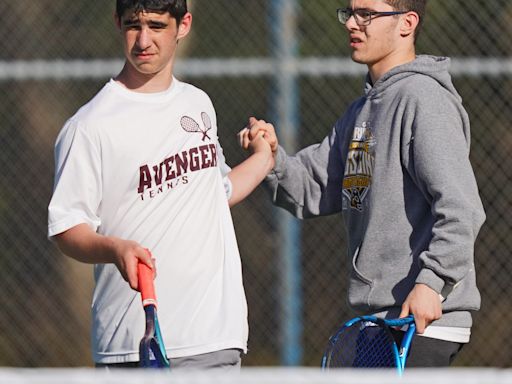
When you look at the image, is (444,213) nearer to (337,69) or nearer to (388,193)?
(388,193)

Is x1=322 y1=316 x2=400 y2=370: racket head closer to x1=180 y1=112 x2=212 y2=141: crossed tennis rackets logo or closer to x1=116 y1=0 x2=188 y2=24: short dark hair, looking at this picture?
x1=180 y1=112 x2=212 y2=141: crossed tennis rackets logo

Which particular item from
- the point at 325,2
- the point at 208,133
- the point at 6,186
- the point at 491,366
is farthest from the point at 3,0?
the point at 208,133

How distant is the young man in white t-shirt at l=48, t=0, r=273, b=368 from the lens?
3.81m

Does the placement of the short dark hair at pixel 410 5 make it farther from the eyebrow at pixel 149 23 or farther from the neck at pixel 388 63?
the eyebrow at pixel 149 23

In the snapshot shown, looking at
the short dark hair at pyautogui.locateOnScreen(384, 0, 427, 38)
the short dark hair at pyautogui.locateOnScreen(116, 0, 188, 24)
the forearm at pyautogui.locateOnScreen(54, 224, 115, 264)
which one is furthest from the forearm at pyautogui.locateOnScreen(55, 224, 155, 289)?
the short dark hair at pyautogui.locateOnScreen(384, 0, 427, 38)

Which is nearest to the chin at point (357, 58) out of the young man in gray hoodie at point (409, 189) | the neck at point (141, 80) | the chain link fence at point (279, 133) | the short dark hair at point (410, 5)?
the young man in gray hoodie at point (409, 189)

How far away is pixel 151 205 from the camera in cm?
391

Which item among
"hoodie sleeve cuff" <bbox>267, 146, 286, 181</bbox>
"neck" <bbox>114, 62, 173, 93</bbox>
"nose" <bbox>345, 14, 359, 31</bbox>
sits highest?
"neck" <bbox>114, 62, 173, 93</bbox>

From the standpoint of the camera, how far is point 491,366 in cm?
807

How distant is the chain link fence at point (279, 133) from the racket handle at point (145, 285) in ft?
13.5

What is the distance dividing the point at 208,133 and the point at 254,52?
15.3ft

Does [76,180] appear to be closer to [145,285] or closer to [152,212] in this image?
[152,212]

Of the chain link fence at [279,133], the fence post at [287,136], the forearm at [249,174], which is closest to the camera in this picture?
the forearm at [249,174]

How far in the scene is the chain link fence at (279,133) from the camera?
25.7 ft
